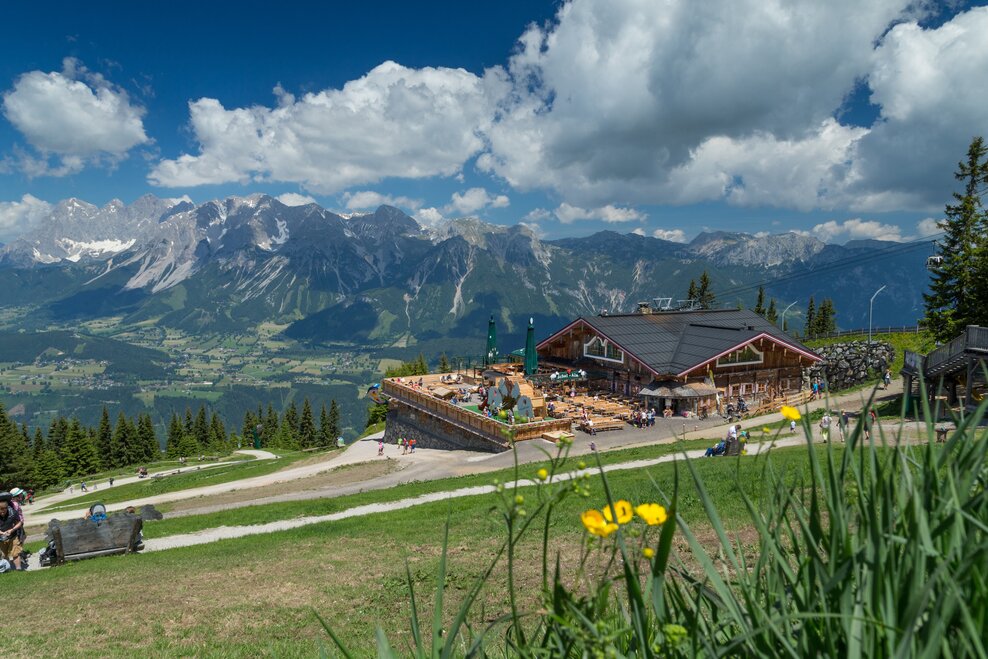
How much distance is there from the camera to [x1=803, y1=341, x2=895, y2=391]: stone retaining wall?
44.8m

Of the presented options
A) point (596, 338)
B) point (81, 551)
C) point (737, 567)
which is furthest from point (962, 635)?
point (596, 338)

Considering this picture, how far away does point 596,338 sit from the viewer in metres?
44.8

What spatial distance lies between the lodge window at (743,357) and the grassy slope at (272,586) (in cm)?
2569

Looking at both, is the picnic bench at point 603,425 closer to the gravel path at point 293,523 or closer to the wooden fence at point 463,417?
the wooden fence at point 463,417

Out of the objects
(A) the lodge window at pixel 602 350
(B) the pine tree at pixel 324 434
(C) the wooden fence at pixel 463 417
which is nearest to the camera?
(C) the wooden fence at pixel 463 417

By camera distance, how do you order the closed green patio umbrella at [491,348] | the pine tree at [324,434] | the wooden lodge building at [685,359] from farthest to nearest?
the pine tree at [324,434]
the closed green patio umbrella at [491,348]
the wooden lodge building at [685,359]

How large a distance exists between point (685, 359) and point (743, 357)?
414 centimetres

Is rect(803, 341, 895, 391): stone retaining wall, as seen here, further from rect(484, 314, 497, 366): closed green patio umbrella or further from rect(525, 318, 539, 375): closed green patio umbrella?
rect(484, 314, 497, 366): closed green patio umbrella

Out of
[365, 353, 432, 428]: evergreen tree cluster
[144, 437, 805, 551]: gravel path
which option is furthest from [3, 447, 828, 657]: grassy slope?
[365, 353, 432, 428]: evergreen tree cluster

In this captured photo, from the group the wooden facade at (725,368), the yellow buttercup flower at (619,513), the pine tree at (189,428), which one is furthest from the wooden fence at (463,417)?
the pine tree at (189,428)

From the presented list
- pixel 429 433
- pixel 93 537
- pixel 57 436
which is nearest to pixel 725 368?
pixel 429 433

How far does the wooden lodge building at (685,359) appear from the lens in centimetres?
3819

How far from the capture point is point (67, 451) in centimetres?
7775

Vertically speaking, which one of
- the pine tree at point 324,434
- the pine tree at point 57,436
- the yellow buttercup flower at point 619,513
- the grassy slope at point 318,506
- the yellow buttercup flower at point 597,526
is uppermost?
the yellow buttercup flower at point 597,526
